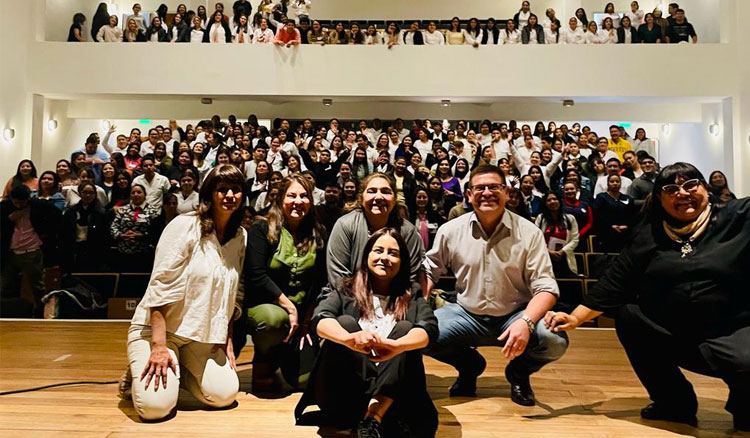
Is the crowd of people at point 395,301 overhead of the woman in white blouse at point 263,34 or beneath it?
beneath

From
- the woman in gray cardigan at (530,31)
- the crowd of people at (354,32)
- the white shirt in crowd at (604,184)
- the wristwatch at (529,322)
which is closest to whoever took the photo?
the wristwatch at (529,322)

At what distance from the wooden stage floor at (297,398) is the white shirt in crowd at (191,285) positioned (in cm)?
36

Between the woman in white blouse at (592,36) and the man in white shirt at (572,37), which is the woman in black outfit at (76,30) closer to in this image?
the man in white shirt at (572,37)

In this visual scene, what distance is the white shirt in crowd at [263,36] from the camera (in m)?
8.72

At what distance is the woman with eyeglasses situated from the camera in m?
2.07

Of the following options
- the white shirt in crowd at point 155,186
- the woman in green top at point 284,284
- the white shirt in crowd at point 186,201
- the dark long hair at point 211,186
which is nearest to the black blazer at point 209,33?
the white shirt in crowd at point 155,186

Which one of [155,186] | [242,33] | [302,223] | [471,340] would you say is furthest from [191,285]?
[242,33]

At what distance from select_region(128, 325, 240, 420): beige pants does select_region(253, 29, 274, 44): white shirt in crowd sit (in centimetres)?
710

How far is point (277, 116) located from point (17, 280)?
21.6ft

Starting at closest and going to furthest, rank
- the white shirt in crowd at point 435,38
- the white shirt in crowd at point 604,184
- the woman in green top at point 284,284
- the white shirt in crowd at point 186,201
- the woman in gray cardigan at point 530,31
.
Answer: the woman in green top at point 284,284 < the white shirt in crowd at point 186,201 < the white shirt in crowd at point 604,184 < the woman in gray cardigan at point 530,31 < the white shirt in crowd at point 435,38

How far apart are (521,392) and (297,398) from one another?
3.32 feet

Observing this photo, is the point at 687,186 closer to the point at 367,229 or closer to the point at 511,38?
the point at 367,229

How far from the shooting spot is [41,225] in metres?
4.70

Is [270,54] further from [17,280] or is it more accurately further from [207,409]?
[207,409]
